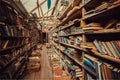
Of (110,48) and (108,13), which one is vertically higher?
(108,13)

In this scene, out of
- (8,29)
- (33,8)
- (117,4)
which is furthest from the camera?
(33,8)

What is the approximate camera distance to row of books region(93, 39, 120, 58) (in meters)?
1.40

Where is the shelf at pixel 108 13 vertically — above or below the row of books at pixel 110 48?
above

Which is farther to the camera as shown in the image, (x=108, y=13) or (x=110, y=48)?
(x=108, y=13)

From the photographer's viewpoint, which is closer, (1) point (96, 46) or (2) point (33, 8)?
(1) point (96, 46)

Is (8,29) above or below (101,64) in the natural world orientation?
above

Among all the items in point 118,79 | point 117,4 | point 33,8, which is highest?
point 33,8

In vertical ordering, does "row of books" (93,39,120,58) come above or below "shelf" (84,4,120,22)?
below

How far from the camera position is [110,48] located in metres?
1.50

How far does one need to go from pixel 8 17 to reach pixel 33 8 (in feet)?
20.9

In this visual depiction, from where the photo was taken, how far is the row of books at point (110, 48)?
1.40 metres

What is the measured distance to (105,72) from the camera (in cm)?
148

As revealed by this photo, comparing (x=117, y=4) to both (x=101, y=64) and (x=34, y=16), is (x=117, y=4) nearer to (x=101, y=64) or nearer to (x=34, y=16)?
(x=101, y=64)

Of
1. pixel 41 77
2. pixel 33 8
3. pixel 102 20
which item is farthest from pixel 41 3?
pixel 102 20
